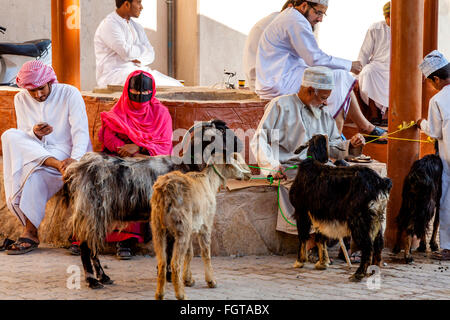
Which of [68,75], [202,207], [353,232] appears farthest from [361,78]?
[202,207]

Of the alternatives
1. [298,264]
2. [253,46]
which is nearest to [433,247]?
[298,264]

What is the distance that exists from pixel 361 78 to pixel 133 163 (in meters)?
4.97

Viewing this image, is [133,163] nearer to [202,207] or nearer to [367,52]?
[202,207]

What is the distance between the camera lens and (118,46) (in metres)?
10.1

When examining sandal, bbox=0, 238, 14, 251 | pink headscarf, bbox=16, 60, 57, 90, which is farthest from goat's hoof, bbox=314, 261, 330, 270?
pink headscarf, bbox=16, 60, 57, 90

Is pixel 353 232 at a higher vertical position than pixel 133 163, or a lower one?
lower

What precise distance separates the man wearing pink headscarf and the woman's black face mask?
1.80 feet

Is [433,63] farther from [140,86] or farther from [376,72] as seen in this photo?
[376,72]

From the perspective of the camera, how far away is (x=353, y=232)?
5.62m

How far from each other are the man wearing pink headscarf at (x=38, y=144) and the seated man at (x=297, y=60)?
217cm

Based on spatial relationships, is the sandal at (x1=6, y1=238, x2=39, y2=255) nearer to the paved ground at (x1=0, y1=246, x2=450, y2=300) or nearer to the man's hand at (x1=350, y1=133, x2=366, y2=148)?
the paved ground at (x1=0, y1=246, x2=450, y2=300)

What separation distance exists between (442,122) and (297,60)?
7.08 feet

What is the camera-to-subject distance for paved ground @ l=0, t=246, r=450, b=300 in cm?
525

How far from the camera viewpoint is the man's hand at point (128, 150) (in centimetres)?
661
